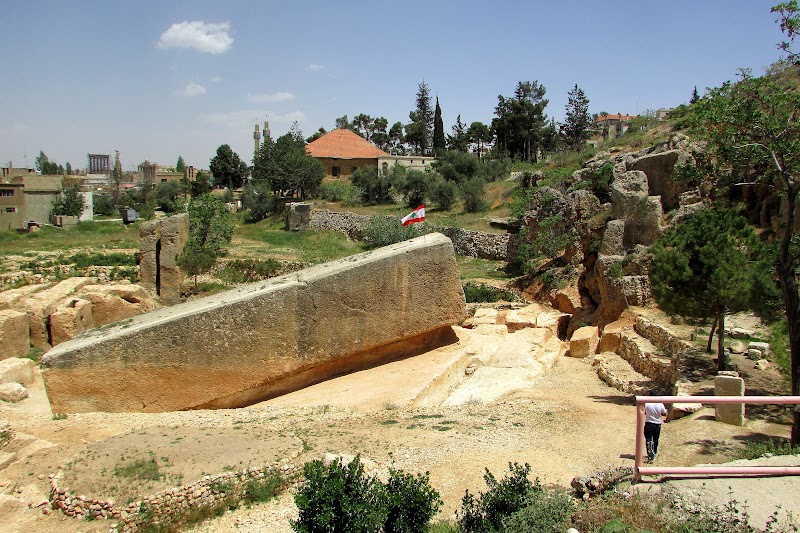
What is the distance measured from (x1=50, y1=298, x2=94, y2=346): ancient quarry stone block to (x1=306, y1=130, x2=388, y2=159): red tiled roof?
38.8 meters

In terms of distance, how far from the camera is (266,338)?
8672 mm

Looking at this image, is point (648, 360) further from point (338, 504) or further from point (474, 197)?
point (474, 197)

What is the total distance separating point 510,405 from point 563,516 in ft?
12.4

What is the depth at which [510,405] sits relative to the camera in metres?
8.34

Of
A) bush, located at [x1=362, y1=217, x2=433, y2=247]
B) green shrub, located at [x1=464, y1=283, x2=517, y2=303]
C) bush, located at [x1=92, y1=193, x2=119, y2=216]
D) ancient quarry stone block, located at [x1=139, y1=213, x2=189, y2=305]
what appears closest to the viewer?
ancient quarry stone block, located at [x1=139, y1=213, x2=189, y2=305]

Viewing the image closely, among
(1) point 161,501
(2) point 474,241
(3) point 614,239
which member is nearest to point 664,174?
(3) point 614,239

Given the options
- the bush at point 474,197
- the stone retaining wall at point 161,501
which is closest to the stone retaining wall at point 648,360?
the stone retaining wall at point 161,501

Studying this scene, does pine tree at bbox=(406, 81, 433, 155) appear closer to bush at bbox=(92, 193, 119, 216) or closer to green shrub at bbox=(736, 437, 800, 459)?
bush at bbox=(92, 193, 119, 216)

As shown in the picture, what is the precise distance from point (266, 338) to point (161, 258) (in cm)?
953

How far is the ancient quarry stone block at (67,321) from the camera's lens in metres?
11.9

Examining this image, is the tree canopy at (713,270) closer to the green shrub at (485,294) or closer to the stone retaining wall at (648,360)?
the stone retaining wall at (648,360)

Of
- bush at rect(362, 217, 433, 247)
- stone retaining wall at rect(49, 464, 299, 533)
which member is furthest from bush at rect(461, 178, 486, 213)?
stone retaining wall at rect(49, 464, 299, 533)

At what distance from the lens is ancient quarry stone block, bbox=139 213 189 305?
16844 mm

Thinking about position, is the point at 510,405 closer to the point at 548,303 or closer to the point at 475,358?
the point at 475,358
